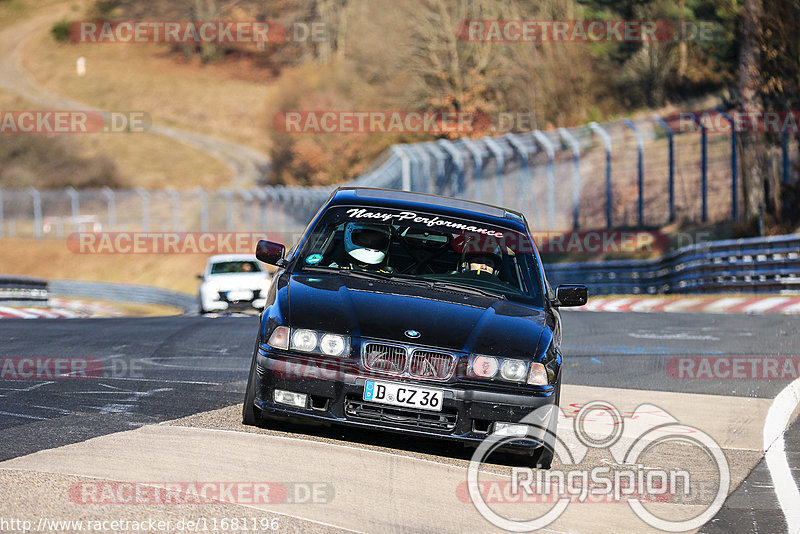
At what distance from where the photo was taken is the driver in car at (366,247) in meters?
7.42

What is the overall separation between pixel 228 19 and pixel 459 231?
101m

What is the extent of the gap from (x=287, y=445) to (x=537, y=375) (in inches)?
55.7

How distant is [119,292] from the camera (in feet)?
136

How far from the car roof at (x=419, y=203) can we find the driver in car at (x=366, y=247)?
0.26 m
